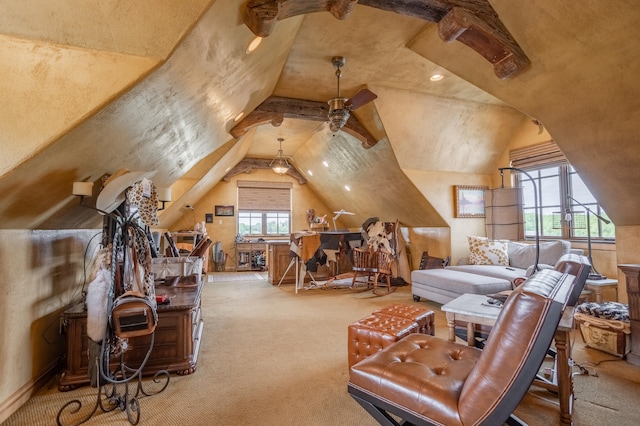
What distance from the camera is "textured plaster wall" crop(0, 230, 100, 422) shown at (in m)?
2.02

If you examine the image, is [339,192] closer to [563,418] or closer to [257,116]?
[257,116]

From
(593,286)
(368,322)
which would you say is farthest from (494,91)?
(368,322)

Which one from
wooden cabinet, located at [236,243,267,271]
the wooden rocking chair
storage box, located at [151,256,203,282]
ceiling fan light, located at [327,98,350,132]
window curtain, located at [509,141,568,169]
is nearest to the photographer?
storage box, located at [151,256,203,282]

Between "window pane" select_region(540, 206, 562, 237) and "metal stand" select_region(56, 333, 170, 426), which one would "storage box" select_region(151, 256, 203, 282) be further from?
"window pane" select_region(540, 206, 562, 237)

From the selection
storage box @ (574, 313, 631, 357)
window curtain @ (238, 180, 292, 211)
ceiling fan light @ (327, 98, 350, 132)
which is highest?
ceiling fan light @ (327, 98, 350, 132)

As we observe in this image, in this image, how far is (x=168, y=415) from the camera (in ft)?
6.55

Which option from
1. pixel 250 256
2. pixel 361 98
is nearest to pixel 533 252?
pixel 361 98

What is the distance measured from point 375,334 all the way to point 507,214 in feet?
4.91

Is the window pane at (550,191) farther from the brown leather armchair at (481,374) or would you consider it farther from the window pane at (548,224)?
the brown leather armchair at (481,374)

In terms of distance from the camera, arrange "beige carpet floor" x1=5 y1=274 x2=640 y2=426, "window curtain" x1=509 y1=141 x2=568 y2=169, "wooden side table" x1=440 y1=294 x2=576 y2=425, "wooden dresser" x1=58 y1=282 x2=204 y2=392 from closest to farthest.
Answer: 1. "wooden side table" x1=440 y1=294 x2=576 y2=425
2. "beige carpet floor" x1=5 y1=274 x2=640 y2=426
3. "wooden dresser" x1=58 y1=282 x2=204 y2=392
4. "window curtain" x1=509 y1=141 x2=568 y2=169

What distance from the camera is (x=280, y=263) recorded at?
6.49 metres

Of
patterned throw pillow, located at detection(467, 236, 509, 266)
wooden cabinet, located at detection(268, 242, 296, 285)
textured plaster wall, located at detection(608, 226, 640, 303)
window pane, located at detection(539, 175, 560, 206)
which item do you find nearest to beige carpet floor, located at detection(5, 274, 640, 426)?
textured plaster wall, located at detection(608, 226, 640, 303)

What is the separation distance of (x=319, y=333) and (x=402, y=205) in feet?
12.2

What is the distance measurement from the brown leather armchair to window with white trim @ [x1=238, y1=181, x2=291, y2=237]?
7.89 meters
